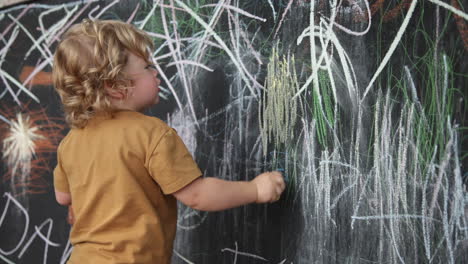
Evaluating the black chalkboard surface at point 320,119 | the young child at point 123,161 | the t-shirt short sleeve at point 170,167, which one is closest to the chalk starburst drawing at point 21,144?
the black chalkboard surface at point 320,119

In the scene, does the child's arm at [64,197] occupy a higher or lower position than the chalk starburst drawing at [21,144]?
lower

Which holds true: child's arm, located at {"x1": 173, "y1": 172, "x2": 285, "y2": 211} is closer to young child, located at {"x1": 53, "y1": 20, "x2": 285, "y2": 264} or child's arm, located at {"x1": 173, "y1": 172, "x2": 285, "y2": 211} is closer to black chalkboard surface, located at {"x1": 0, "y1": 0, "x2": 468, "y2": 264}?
young child, located at {"x1": 53, "y1": 20, "x2": 285, "y2": 264}

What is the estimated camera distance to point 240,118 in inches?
67.2

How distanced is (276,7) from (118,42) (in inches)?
20.2

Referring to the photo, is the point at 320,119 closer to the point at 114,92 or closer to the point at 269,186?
the point at 269,186

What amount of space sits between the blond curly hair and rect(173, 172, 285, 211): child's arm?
31 cm

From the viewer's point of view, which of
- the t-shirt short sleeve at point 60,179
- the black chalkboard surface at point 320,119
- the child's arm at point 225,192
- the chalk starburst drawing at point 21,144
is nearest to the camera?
the black chalkboard surface at point 320,119

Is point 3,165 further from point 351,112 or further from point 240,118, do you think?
point 351,112

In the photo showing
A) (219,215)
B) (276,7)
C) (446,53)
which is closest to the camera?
(446,53)

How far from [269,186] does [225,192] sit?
14 centimetres

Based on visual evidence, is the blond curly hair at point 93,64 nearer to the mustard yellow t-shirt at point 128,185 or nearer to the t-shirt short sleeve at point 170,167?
the mustard yellow t-shirt at point 128,185

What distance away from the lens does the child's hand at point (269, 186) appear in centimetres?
147

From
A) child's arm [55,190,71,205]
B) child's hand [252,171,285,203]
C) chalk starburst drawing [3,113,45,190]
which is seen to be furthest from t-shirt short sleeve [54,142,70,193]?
chalk starburst drawing [3,113,45,190]

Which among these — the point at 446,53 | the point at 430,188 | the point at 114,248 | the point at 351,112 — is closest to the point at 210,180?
the point at 114,248
